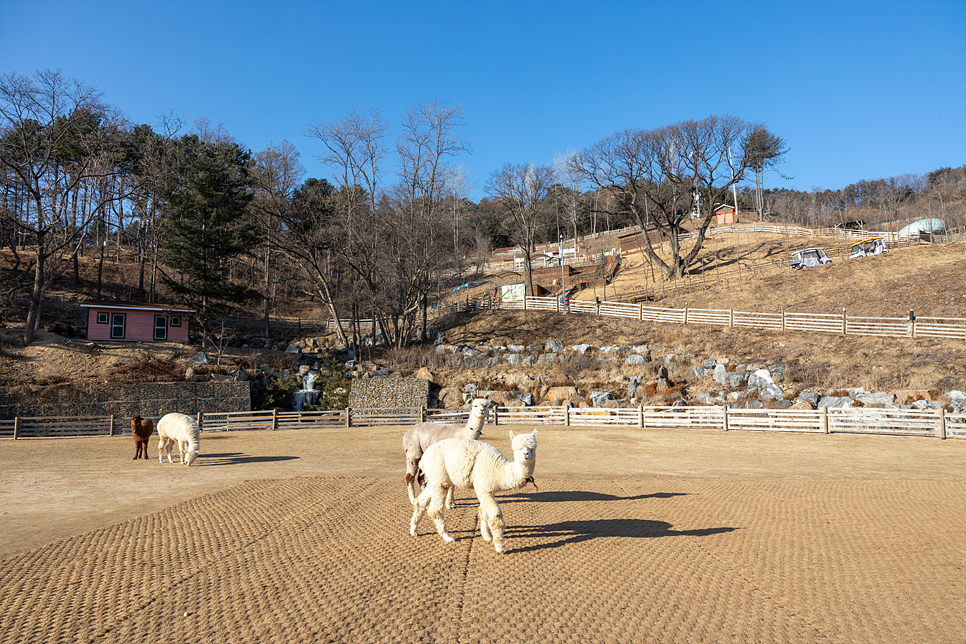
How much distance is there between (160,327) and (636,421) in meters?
29.7

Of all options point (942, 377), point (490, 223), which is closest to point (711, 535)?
point (942, 377)

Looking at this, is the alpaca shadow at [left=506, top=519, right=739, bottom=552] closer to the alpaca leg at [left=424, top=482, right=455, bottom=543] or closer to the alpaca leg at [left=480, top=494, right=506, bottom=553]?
the alpaca leg at [left=480, top=494, right=506, bottom=553]

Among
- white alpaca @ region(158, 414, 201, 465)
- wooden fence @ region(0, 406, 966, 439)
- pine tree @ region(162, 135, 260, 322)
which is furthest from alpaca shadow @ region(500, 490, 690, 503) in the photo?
pine tree @ region(162, 135, 260, 322)

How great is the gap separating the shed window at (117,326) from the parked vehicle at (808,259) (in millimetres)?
50705

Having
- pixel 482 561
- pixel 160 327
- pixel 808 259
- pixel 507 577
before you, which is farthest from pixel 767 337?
pixel 160 327

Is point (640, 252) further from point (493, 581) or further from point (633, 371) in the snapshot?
point (493, 581)

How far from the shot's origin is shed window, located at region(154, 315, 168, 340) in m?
35.2

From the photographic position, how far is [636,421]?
24.8 meters

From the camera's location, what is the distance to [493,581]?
20.1 feet

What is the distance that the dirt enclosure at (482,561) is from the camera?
16.7 feet

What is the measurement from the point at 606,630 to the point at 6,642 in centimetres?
514

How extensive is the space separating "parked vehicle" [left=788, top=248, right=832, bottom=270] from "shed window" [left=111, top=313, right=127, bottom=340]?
5070 cm

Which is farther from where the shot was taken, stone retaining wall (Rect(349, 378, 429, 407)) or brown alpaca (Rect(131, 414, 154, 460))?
stone retaining wall (Rect(349, 378, 429, 407))

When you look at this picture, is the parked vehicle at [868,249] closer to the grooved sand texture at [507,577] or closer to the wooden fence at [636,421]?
the wooden fence at [636,421]
